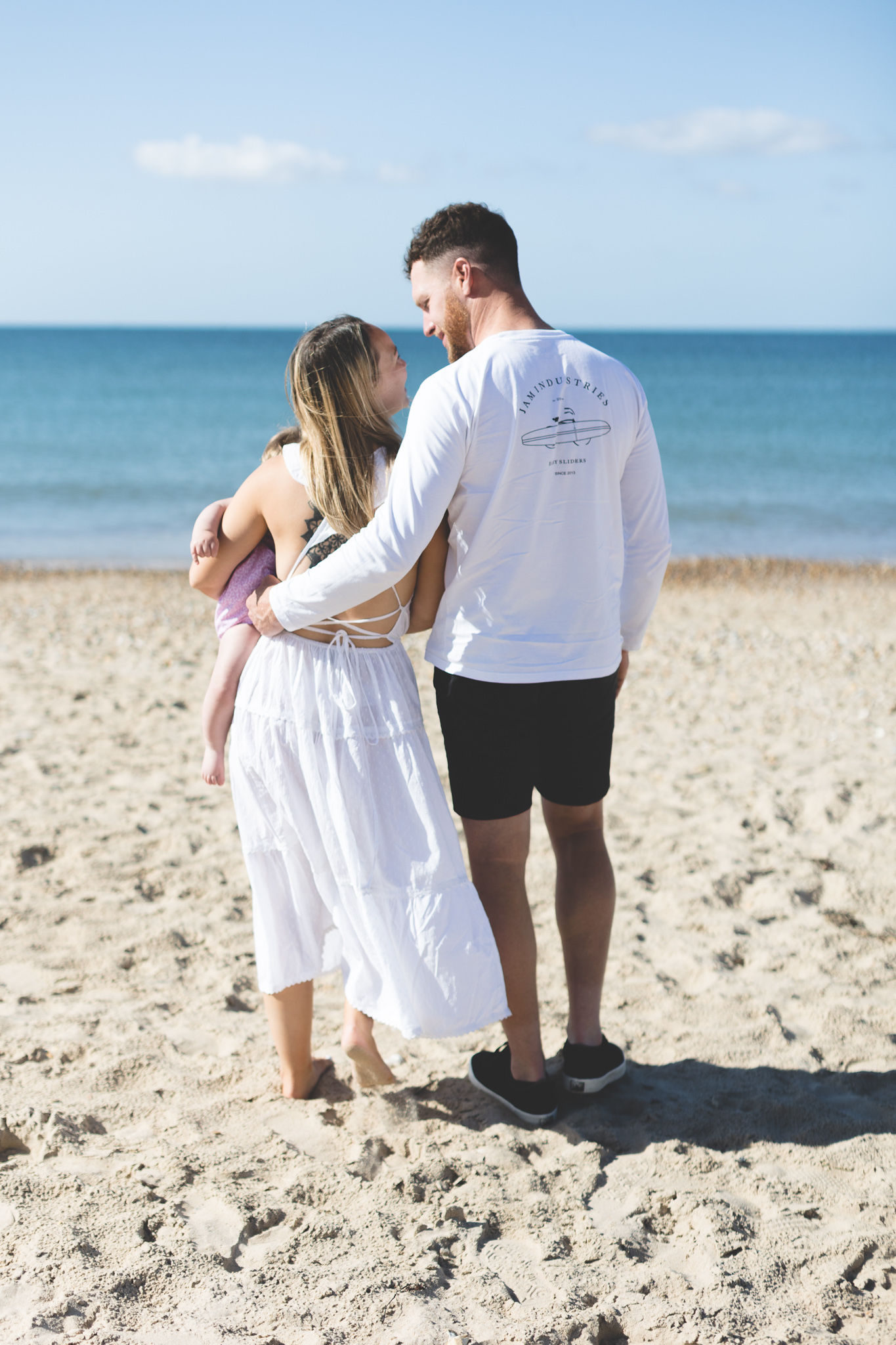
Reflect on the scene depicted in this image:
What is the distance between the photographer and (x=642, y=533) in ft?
8.77

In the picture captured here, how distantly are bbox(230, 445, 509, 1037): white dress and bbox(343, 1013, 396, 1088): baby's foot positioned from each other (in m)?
0.28

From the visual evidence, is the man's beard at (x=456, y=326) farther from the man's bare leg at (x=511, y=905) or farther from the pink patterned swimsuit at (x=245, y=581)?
the man's bare leg at (x=511, y=905)

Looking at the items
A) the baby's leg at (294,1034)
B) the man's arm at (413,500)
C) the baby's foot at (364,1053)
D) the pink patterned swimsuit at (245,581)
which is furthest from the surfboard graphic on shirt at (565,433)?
the baby's foot at (364,1053)

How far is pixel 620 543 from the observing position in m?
2.53

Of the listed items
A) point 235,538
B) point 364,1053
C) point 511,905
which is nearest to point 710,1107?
point 511,905

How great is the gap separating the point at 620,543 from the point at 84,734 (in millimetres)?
3851

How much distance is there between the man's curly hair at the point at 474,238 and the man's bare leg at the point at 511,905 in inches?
52.5

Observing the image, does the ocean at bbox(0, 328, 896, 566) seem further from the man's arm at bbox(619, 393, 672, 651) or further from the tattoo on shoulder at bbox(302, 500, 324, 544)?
the man's arm at bbox(619, 393, 672, 651)

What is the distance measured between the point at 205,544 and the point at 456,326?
81 cm

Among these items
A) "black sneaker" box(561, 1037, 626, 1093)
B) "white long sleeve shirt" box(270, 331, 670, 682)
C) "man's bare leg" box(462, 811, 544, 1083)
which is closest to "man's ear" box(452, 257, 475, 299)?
"white long sleeve shirt" box(270, 331, 670, 682)

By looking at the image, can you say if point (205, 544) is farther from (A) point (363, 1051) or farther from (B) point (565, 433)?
(A) point (363, 1051)

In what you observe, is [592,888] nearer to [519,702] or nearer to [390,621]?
[519,702]

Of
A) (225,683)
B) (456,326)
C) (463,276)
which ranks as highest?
(463,276)

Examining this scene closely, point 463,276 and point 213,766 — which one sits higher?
point 463,276
